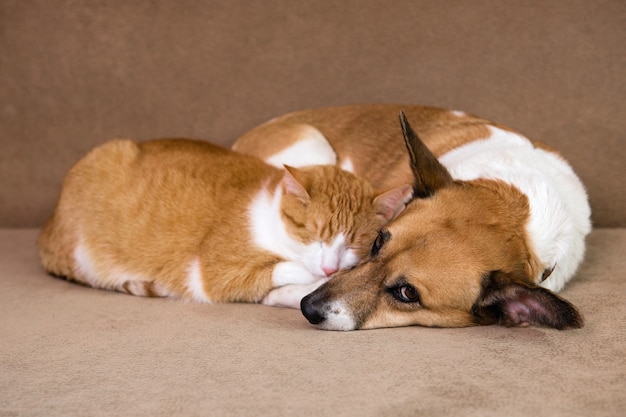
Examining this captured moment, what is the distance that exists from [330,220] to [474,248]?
642mm

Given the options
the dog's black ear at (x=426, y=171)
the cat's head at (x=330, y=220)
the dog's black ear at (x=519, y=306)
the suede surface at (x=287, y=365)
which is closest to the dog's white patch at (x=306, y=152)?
the cat's head at (x=330, y=220)

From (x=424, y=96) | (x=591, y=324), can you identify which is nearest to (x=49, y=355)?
(x=591, y=324)

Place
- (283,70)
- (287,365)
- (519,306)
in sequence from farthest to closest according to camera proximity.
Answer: (283,70) → (519,306) → (287,365)

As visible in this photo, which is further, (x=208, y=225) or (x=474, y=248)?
(x=208, y=225)

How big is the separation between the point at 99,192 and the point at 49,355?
100cm

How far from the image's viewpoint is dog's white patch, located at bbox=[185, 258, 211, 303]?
252 cm

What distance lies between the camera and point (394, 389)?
1.63 m

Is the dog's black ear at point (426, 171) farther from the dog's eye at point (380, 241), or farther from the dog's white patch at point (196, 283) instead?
the dog's white patch at point (196, 283)

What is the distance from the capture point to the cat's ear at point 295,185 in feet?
7.92

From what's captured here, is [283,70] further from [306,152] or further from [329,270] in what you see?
[329,270]

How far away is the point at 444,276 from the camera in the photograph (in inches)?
80.0

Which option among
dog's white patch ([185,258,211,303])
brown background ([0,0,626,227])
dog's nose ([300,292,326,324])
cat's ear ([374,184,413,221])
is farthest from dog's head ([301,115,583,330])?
brown background ([0,0,626,227])

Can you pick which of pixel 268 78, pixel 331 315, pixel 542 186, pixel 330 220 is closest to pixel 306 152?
pixel 268 78

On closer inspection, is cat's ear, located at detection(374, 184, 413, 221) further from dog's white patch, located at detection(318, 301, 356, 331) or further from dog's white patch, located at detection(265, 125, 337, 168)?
dog's white patch, located at detection(265, 125, 337, 168)
